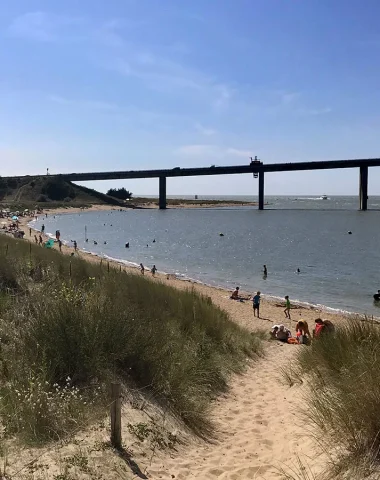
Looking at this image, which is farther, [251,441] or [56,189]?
[56,189]

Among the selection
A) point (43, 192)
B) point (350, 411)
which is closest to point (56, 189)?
point (43, 192)

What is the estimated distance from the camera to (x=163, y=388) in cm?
632

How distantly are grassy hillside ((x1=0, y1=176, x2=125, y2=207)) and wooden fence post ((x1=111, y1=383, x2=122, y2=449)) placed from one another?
416 ft

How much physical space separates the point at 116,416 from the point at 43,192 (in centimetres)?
14086

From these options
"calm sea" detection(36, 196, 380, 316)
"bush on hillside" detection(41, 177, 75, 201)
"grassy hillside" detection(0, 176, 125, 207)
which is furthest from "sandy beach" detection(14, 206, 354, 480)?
"bush on hillside" detection(41, 177, 75, 201)

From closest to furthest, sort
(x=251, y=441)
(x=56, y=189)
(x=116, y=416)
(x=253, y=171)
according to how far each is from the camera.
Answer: (x=116, y=416) → (x=251, y=441) → (x=253, y=171) → (x=56, y=189)

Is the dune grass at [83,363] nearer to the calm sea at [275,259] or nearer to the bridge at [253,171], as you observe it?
the calm sea at [275,259]

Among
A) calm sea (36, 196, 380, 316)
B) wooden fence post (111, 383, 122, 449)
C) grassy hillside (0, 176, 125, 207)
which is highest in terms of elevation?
grassy hillside (0, 176, 125, 207)

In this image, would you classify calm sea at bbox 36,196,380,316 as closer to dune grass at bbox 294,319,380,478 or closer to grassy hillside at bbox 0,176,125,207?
dune grass at bbox 294,319,380,478

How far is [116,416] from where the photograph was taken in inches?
187

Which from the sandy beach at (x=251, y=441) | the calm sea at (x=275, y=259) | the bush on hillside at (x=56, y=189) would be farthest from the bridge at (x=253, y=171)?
the sandy beach at (x=251, y=441)

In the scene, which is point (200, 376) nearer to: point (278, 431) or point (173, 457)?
point (278, 431)

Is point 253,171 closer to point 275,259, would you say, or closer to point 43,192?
point 43,192

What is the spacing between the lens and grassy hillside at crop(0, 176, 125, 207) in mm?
131750
